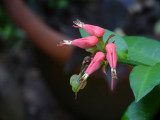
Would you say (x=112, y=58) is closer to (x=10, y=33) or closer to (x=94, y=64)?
(x=94, y=64)

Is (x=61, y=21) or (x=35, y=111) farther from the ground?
(x=61, y=21)

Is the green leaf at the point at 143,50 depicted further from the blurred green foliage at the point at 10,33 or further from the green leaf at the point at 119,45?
the blurred green foliage at the point at 10,33

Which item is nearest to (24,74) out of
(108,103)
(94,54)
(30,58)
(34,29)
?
(30,58)

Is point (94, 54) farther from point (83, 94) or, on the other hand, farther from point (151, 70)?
point (83, 94)

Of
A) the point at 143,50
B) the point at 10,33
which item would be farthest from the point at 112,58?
the point at 10,33

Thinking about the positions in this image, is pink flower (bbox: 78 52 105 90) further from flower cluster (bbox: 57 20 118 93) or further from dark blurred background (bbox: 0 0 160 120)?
dark blurred background (bbox: 0 0 160 120)

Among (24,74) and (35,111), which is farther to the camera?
(24,74)
